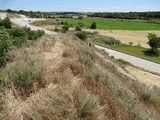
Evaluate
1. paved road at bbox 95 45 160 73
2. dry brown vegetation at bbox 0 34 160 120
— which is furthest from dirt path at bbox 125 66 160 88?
dry brown vegetation at bbox 0 34 160 120

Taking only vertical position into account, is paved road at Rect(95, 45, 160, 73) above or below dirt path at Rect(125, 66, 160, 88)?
below

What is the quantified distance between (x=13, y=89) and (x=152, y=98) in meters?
6.70

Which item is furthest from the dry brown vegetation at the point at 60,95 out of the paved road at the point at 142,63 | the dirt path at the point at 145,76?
the paved road at the point at 142,63

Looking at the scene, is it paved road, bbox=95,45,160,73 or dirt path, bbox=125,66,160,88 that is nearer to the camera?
dirt path, bbox=125,66,160,88

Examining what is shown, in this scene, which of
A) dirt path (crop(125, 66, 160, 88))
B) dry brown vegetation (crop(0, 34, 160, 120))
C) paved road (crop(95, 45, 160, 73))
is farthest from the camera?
paved road (crop(95, 45, 160, 73))

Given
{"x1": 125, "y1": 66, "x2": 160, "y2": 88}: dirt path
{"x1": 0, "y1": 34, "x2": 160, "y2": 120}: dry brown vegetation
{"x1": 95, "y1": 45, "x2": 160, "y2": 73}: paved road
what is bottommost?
{"x1": 95, "y1": 45, "x2": 160, "y2": 73}: paved road

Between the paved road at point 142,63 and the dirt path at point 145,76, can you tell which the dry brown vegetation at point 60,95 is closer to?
the dirt path at point 145,76

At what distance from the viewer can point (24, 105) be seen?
21.8ft

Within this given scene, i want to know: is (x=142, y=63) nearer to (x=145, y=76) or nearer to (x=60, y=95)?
(x=145, y=76)

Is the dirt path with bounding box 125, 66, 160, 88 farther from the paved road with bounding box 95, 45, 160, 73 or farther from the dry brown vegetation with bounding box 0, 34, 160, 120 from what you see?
the dry brown vegetation with bounding box 0, 34, 160, 120

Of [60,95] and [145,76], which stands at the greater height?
[60,95]

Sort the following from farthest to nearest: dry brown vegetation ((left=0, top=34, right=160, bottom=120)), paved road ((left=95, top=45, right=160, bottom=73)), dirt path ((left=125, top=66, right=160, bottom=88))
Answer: paved road ((left=95, top=45, right=160, bottom=73)), dirt path ((left=125, top=66, right=160, bottom=88)), dry brown vegetation ((left=0, top=34, right=160, bottom=120))

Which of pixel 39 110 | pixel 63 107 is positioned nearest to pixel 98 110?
pixel 63 107

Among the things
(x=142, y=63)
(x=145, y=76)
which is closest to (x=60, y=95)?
(x=145, y=76)
